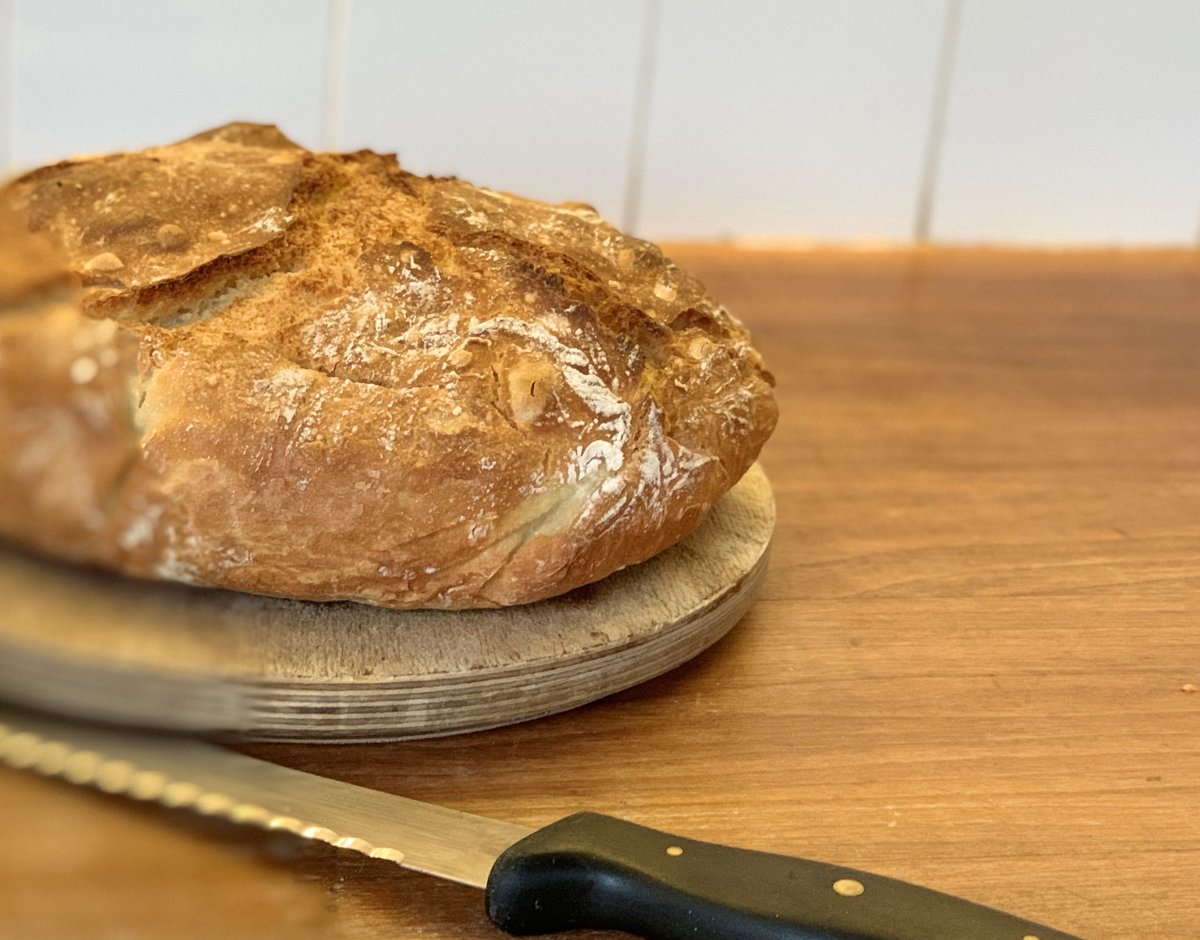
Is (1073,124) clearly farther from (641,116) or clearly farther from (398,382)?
(398,382)

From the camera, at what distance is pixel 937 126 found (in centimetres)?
210

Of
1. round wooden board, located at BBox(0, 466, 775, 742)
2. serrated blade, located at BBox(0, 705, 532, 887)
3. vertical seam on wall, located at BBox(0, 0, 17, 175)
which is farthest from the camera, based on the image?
vertical seam on wall, located at BBox(0, 0, 17, 175)

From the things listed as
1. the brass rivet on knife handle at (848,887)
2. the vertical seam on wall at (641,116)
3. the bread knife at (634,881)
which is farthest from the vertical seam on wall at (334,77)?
the brass rivet on knife handle at (848,887)

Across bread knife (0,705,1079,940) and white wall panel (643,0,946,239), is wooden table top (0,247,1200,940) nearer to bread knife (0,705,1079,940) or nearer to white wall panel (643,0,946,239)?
bread knife (0,705,1079,940)

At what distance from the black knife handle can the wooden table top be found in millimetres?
38

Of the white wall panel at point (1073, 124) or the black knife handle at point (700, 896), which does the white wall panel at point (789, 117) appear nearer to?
the white wall panel at point (1073, 124)

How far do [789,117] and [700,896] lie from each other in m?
1.61

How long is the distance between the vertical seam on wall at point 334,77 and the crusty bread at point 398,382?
98cm

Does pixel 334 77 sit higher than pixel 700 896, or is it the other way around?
pixel 334 77

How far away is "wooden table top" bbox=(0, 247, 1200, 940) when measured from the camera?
0.67 metres

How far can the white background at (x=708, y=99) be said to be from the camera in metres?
1.80

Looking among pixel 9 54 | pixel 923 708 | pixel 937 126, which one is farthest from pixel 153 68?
pixel 923 708

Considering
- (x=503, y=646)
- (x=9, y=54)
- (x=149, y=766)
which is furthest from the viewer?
(x=9, y=54)

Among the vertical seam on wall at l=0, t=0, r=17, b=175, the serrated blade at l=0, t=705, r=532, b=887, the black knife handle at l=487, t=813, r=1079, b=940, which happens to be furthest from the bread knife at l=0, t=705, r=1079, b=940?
the vertical seam on wall at l=0, t=0, r=17, b=175
